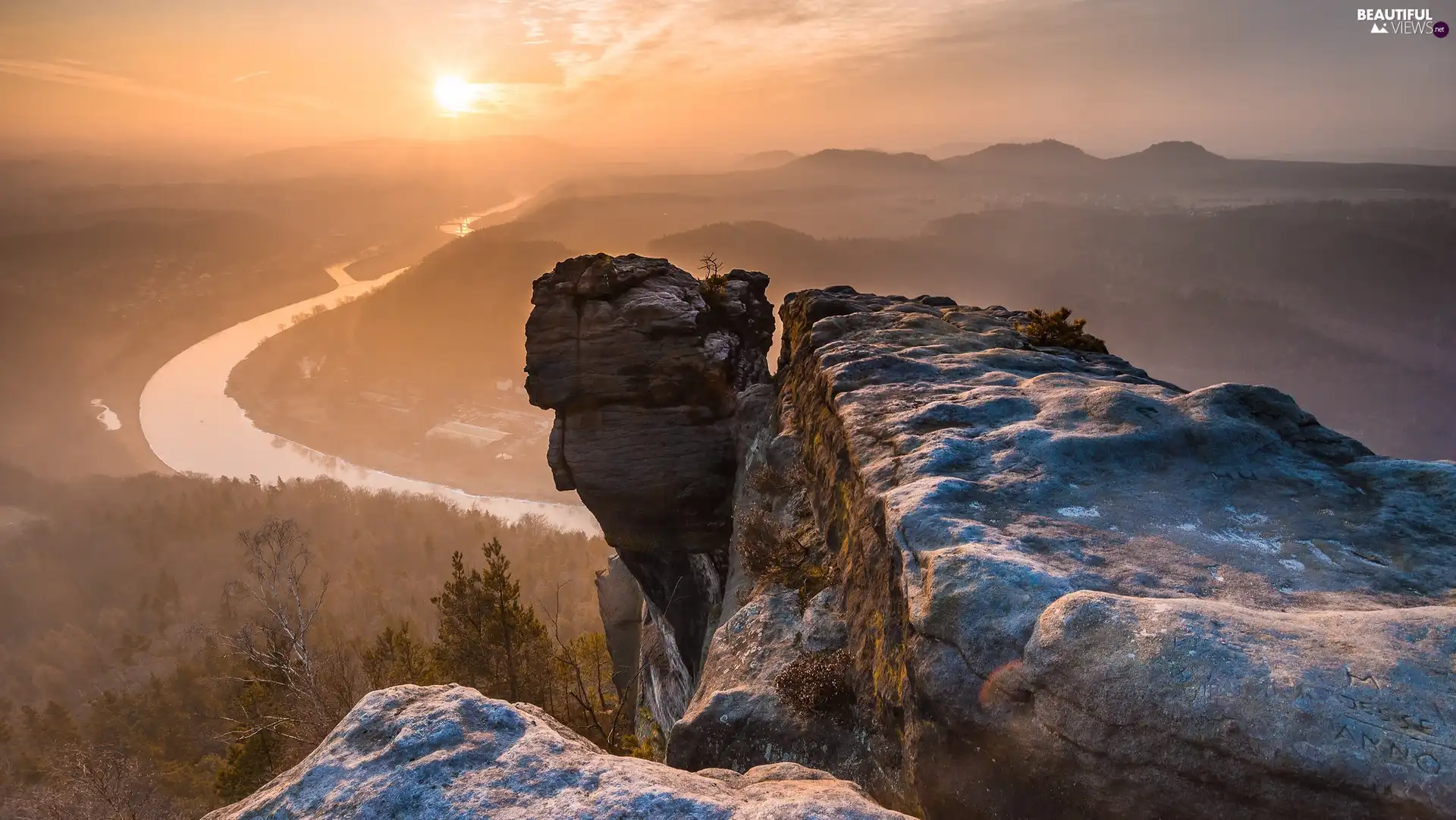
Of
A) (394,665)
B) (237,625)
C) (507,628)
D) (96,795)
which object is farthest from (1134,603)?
(237,625)

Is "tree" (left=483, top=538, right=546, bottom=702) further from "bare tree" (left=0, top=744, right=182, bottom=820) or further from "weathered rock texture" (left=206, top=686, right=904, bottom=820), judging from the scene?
"weathered rock texture" (left=206, top=686, right=904, bottom=820)

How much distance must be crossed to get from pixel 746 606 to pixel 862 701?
427 centimetres

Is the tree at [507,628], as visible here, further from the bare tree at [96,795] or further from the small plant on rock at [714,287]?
the small plant on rock at [714,287]

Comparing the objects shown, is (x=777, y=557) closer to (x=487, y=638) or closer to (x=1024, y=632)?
(x=1024, y=632)

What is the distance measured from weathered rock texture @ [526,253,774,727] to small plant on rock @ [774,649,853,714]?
41.2ft

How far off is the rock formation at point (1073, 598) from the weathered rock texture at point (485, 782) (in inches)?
76.7

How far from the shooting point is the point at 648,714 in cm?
2962

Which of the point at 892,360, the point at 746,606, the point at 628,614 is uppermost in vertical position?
the point at 892,360

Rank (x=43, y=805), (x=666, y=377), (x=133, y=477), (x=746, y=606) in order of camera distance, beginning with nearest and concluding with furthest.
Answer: (x=746, y=606)
(x=666, y=377)
(x=43, y=805)
(x=133, y=477)

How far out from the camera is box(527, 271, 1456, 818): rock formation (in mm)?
5621

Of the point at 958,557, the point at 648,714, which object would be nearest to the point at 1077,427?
the point at 958,557

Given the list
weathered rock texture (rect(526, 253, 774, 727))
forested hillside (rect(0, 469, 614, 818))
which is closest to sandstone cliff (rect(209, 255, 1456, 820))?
weathered rock texture (rect(526, 253, 774, 727))

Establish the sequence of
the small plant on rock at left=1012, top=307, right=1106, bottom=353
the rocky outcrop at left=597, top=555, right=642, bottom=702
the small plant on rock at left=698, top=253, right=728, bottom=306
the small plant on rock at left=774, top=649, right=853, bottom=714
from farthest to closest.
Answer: the rocky outcrop at left=597, top=555, right=642, bottom=702 → the small plant on rock at left=698, top=253, right=728, bottom=306 → the small plant on rock at left=1012, top=307, right=1106, bottom=353 → the small plant on rock at left=774, top=649, right=853, bottom=714

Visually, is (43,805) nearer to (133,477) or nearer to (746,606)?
(746,606)
